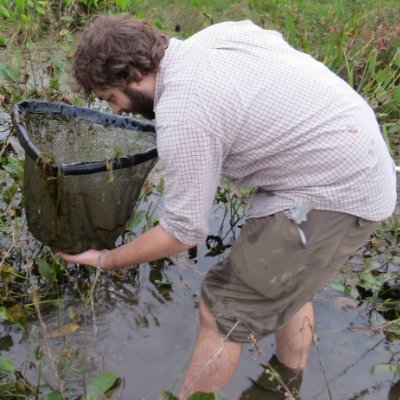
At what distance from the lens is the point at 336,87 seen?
5.88ft

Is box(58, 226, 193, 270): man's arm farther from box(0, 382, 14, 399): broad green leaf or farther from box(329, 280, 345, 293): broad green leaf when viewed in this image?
box(329, 280, 345, 293): broad green leaf

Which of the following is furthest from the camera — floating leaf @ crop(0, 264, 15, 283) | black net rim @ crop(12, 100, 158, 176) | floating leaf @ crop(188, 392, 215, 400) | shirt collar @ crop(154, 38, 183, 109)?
floating leaf @ crop(0, 264, 15, 283)

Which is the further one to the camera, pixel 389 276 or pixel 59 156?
pixel 389 276

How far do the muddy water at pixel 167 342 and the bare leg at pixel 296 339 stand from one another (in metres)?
0.08

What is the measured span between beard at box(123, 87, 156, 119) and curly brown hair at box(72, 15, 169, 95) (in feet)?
0.11

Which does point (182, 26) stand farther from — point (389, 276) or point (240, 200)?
point (389, 276)

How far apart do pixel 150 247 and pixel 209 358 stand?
430 millimetres

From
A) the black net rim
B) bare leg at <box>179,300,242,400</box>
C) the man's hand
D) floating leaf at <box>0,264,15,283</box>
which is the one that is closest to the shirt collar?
the black net rim

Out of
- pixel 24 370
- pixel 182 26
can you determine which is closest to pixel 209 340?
pixel 24 370

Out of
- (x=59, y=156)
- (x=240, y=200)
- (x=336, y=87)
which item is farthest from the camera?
(x=240, y=200)

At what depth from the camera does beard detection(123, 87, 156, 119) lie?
6.01 ft

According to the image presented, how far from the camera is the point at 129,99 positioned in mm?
1863

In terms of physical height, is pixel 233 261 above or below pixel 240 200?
above

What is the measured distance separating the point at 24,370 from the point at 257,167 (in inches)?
48.3
